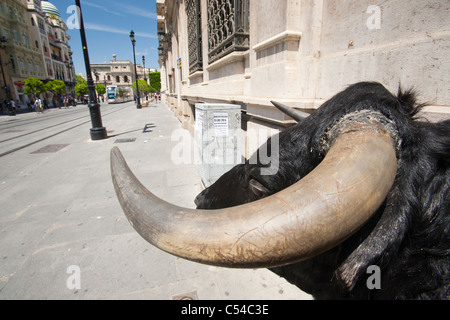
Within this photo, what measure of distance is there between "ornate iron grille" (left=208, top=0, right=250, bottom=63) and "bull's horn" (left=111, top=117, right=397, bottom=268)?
4.54 metres

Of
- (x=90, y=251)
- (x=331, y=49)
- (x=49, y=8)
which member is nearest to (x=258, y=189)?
(x=331, y=49)

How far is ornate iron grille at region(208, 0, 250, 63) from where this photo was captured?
4.48 metres

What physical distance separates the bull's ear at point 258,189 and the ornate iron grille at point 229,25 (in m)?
4.13

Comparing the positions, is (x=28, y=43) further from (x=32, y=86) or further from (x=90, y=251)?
(x=90, y=251)

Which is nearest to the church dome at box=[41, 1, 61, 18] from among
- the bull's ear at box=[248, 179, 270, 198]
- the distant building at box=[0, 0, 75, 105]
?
the distant building at box=[0, 0, 75, 105]

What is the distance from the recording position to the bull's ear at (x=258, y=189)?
3.85ft

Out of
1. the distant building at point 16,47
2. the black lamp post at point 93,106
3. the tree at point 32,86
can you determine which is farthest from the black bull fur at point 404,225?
the distant building at point 16,47

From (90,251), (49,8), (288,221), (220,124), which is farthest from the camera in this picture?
(49,8)

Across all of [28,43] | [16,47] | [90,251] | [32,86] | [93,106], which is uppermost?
[28,43]

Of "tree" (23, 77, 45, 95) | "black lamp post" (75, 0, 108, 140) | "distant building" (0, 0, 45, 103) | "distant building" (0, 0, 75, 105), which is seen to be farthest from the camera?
"distant building" (0, 0, 75, 105)

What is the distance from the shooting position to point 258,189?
1183 mm

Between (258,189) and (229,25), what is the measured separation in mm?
4968

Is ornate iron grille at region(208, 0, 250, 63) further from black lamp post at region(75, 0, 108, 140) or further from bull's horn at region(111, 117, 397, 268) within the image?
black lamp post at region(75, 0, 108, 140)

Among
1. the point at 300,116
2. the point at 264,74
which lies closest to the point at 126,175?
the point at 300,116
